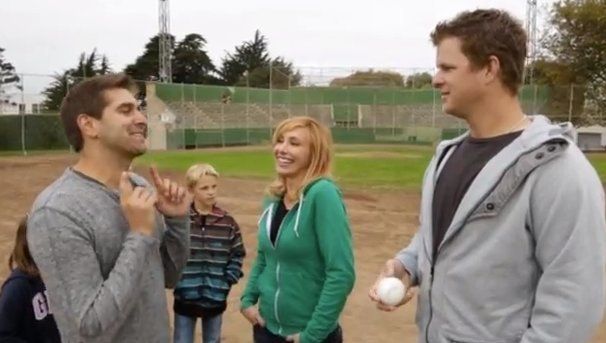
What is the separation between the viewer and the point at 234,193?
50.8ft

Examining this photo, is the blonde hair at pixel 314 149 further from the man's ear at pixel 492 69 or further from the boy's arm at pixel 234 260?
the man's ear at pixel 492 69

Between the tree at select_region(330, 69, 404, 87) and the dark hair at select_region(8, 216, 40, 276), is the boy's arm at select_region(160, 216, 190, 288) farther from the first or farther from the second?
the tree at select_region(330, 69, 404, 87)

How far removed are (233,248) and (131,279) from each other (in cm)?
226

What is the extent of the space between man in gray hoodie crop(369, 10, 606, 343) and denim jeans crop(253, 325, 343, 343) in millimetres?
944

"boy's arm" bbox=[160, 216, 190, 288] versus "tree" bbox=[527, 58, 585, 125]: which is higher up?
"tree" bbox=[527, 58, 585, 125]

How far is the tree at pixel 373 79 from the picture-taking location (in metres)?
46.9

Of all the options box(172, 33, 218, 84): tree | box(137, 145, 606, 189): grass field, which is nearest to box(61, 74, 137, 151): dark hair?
box(137, 145, 606, 189): grass field

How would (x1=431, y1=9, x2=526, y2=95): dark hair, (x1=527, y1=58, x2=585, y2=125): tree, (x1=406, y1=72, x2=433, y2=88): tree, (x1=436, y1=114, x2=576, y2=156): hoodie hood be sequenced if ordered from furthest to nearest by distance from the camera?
1. (x1=406, y1=72, x2=433, y2=88): tree
2. (x1=527, y1=58, x2=585, y2=125): tree
3. (x1=431, y1=9, x2=526, y2=95): dark hair
4. (x1=436, y1=114, x2=576, y2=156): hoodie hood

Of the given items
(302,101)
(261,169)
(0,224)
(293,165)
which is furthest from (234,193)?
(302,101)

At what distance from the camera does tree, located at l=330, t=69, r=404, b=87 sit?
4688 centimetres

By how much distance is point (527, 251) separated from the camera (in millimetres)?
2174

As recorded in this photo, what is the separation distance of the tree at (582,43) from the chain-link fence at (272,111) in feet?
4.61

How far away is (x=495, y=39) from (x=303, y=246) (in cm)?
144

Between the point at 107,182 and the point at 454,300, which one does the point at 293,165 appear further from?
the point at 454,300
